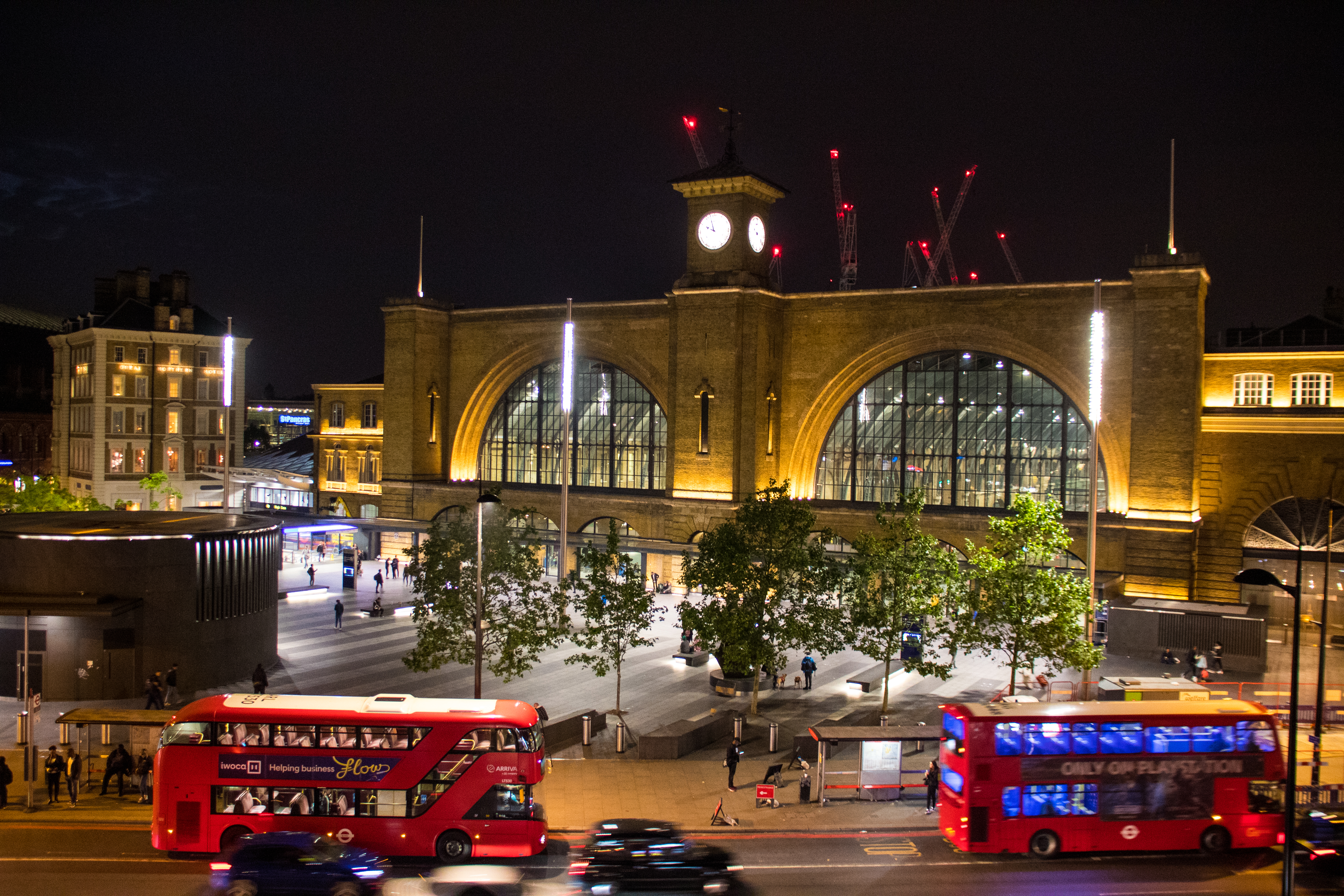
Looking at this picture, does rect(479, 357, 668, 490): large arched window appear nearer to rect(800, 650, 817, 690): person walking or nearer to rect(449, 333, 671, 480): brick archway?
rect(449, 333, 671, 480): brick archway

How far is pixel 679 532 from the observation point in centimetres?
Result: 4831

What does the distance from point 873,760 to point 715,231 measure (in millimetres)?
30926

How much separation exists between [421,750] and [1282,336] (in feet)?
157

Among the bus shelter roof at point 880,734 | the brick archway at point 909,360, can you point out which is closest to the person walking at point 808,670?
the bus shelter roof at point 880,734

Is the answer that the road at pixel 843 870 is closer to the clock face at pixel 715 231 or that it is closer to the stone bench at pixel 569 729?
the stone bench at pixel 569 729

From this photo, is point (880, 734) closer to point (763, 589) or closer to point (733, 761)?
point (733, 761)

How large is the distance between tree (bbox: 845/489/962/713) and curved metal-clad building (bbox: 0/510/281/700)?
1961cm

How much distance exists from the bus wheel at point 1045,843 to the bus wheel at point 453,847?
1056cm

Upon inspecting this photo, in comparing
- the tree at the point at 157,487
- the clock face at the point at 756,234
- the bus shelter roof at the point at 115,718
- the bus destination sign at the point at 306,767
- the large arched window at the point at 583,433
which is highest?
the clock face at the point at 756,234

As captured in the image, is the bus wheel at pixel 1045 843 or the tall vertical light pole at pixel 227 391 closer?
the bus wheel at pixel 1045 843

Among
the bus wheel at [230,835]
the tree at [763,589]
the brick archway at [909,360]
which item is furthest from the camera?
the brick archway at [909,360]

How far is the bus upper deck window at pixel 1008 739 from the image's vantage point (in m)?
18.4

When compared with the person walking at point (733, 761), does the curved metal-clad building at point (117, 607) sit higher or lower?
higher

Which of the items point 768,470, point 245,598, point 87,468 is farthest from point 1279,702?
point 87,468
